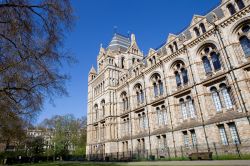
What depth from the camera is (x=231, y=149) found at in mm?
18453

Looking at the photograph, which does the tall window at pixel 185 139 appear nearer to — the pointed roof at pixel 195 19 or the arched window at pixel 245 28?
the arched window at pixel 245 28

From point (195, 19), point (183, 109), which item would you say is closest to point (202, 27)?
point (195, 19)

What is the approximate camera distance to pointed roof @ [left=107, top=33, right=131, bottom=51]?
175 ft

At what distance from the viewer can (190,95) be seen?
24.6 meters

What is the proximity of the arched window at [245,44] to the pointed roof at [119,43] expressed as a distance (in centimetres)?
3474

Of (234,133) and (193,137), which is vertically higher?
(193,137)

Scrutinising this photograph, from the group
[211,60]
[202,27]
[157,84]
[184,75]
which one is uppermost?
[202,27]

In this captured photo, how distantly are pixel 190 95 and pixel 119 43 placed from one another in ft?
115

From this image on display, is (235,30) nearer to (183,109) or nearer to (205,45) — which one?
(205,45)

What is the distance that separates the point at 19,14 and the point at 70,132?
5559 centimetres

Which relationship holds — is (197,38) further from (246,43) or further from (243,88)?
(243,88)

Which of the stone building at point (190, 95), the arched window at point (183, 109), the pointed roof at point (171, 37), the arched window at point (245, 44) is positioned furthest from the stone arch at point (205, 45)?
the arched window at point (183, 109)

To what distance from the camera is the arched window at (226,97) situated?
20.2 meters

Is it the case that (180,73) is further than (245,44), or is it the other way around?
(180,73)
